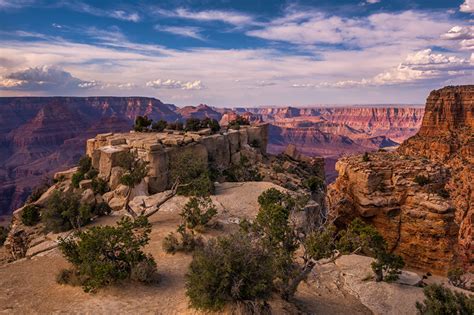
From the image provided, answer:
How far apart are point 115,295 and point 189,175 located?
53.8 ft

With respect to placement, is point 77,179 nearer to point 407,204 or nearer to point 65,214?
point 65,214

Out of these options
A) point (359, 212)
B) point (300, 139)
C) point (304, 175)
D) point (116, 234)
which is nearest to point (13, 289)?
point (116, 234)

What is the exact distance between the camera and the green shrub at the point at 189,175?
26109mm

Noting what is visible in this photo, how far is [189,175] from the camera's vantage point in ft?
93.8

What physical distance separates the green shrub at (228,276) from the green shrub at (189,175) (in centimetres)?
1332

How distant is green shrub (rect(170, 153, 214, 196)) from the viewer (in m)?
26.1

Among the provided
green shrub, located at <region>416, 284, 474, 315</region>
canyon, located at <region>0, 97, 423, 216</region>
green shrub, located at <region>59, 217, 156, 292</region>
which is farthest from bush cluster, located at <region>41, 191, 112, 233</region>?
canyon, located at <region>0, 97, 423, 216</region>

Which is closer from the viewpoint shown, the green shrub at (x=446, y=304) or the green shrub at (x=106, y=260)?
the green shrub at (x=446, y=304)

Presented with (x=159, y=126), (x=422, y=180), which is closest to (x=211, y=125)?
(x=159, y=126)

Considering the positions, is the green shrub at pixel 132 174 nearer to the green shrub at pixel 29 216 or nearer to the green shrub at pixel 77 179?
the green shrub at pixel 77 179

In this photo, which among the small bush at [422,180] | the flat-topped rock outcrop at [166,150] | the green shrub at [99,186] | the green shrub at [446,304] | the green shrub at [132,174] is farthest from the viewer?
the flat-topped rock outcrop at [166,150]

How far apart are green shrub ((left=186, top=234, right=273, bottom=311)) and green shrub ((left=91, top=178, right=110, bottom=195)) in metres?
19.9

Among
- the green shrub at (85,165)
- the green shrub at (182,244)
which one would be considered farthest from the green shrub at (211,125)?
the green shrub at (182,244)

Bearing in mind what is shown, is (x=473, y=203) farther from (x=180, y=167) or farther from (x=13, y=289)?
(x=13, y=289)
